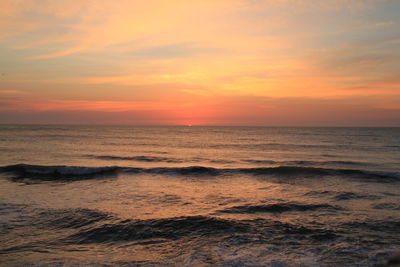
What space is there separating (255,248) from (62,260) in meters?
5.42

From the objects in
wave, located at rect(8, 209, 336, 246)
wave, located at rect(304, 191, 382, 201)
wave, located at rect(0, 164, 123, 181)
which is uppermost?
wave, located at rect(304, 191, 382, 201)

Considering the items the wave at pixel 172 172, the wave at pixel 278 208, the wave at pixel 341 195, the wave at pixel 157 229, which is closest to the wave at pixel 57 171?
the wave at pixel 172 172

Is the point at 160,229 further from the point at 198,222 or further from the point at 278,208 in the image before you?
the point at 278,208

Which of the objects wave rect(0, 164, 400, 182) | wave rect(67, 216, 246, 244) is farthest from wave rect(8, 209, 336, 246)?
wave rect(0, 164, 400, 182)

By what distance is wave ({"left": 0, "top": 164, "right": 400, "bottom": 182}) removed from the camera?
21.1 metres

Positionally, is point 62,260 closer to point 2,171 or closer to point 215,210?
point 215,210

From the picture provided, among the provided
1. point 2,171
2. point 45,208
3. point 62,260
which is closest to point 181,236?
point 62,260

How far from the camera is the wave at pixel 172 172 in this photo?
69.3 feet

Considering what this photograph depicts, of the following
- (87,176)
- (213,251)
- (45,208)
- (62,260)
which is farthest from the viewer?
(87,176)

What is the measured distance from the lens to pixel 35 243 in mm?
8477

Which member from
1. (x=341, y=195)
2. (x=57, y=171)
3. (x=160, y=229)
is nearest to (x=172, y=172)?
(x=57, y=171)

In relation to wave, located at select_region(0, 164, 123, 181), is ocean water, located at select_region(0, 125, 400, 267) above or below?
above

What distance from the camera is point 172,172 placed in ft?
75.3

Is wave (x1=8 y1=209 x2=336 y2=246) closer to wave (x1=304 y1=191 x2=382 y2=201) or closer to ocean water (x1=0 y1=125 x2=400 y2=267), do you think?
ocean water (x1=0 y1=125 x2=400 y2=267)
